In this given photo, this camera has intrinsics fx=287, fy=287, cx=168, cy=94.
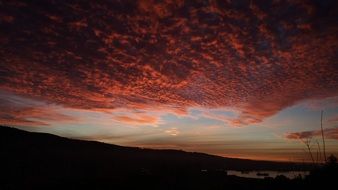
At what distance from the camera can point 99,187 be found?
28969 millimetres

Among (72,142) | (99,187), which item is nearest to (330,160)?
(99,187)

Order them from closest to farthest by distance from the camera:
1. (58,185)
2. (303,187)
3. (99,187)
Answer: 1. (303,187)
2. (99,187)
3. (58,185)

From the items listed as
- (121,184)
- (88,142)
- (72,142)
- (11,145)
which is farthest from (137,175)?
(88,142)

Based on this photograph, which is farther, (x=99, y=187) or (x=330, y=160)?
(x=99, y=187)

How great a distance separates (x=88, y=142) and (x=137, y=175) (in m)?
76.9

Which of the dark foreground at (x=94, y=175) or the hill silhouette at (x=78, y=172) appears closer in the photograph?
the dark foreground at (x=94, y=175)

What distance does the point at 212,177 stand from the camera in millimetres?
47938

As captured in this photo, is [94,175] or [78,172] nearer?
[94,175]

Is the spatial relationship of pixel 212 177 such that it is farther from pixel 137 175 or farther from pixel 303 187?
pixel 303 187

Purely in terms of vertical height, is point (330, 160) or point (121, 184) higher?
point (330, 160)

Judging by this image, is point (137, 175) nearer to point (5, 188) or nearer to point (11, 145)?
point (5, 188)

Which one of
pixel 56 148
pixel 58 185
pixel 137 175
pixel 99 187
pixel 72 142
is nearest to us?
pixel 99 187

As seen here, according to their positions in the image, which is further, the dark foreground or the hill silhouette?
the hill silhouette

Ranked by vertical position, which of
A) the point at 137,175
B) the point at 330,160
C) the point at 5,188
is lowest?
the point at 5,188
